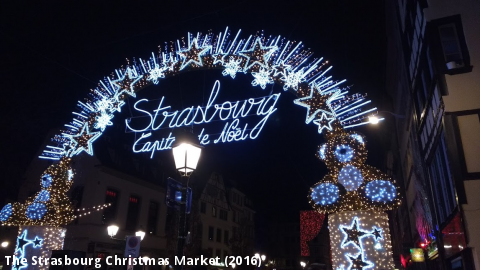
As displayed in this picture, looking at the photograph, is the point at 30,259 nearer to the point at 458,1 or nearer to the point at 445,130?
Answer: the point at 445,130

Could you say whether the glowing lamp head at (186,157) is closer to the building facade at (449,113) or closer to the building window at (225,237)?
the building facade at (449,113)

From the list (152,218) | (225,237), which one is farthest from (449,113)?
(225,237)

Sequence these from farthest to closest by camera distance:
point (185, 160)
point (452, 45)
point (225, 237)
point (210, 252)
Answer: point (225, 237) → point (210, 252) → point (452, 45) → point (185, 160)

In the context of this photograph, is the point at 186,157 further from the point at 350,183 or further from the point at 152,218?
the point at 152,218

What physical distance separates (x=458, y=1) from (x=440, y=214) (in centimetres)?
575

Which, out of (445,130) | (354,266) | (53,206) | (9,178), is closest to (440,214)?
(445,130)

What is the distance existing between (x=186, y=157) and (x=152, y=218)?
2494 centimetres

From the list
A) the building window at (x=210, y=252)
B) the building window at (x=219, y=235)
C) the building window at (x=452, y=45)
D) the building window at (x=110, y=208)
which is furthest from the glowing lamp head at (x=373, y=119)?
the building window at (x=219, y=235)

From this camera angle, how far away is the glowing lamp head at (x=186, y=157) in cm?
739

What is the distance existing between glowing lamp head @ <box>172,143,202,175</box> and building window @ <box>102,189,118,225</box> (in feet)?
68.4

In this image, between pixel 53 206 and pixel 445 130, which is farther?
pixel 53 206

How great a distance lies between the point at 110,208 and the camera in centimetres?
2686

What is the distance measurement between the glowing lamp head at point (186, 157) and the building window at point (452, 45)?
19.6ft

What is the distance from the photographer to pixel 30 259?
12.2 m
